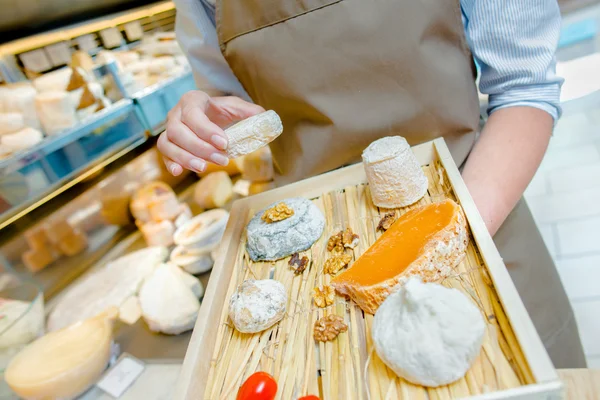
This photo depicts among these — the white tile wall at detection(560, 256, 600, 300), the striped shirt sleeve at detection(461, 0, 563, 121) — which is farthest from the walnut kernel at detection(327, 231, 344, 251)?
the white tile wall at detection(560, 256, 600, 300)

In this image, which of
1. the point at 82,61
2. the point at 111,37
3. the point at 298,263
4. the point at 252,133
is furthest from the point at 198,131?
the point at 111,37

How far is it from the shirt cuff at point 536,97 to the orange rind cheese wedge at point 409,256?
1.50 feet

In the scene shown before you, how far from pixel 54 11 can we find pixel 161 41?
1.80ft

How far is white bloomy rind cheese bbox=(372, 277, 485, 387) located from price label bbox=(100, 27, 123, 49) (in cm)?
181

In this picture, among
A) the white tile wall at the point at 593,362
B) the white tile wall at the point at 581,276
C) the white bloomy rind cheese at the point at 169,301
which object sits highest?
the white bloomy rind cheese at the point at 169,301

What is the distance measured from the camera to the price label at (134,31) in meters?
1.91

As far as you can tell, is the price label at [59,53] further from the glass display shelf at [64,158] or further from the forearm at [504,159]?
the forearm at [504,159]

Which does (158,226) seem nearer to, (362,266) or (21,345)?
(21,345)

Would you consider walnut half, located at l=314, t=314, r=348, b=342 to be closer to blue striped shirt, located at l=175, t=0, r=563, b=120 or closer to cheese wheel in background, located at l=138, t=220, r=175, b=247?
blue striped shirt, located at l=175, t=0, r=563, b=120

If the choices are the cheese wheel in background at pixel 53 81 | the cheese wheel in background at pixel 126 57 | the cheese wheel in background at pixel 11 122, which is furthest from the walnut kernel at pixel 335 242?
the cheese wheel in background at pixel 126 57

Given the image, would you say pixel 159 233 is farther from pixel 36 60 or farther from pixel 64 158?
pixel 36 60

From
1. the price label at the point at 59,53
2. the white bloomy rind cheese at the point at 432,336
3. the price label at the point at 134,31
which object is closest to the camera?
the white bloomy rind cheese at the point at 432,336

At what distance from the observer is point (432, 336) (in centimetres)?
55

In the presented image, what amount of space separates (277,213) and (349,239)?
18 cm
